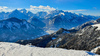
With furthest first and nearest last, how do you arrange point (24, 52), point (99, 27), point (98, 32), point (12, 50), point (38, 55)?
point (99, 27), point (98, 32), point (12, 50), point (24, 52), point (38, 55)

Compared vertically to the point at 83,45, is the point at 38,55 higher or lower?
higher

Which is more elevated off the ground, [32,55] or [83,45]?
[32,55]

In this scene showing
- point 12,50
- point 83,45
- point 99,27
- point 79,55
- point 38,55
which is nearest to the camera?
point 79,55

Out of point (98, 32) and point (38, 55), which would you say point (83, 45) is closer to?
point (98, 32)

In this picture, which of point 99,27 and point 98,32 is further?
point 99,27

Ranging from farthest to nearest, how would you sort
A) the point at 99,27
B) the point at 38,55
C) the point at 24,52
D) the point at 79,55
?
the point at 99,27 < the point at 24,52 < the point at 38,55 < the point at 79,55

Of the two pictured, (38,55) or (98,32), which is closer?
(38,55)

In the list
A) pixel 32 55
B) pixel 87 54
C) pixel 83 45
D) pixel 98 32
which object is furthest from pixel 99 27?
pixel 32 55

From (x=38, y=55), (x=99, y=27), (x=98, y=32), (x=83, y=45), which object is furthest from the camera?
(x=99, y=27)

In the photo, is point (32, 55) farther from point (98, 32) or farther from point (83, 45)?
point (98, 32)
